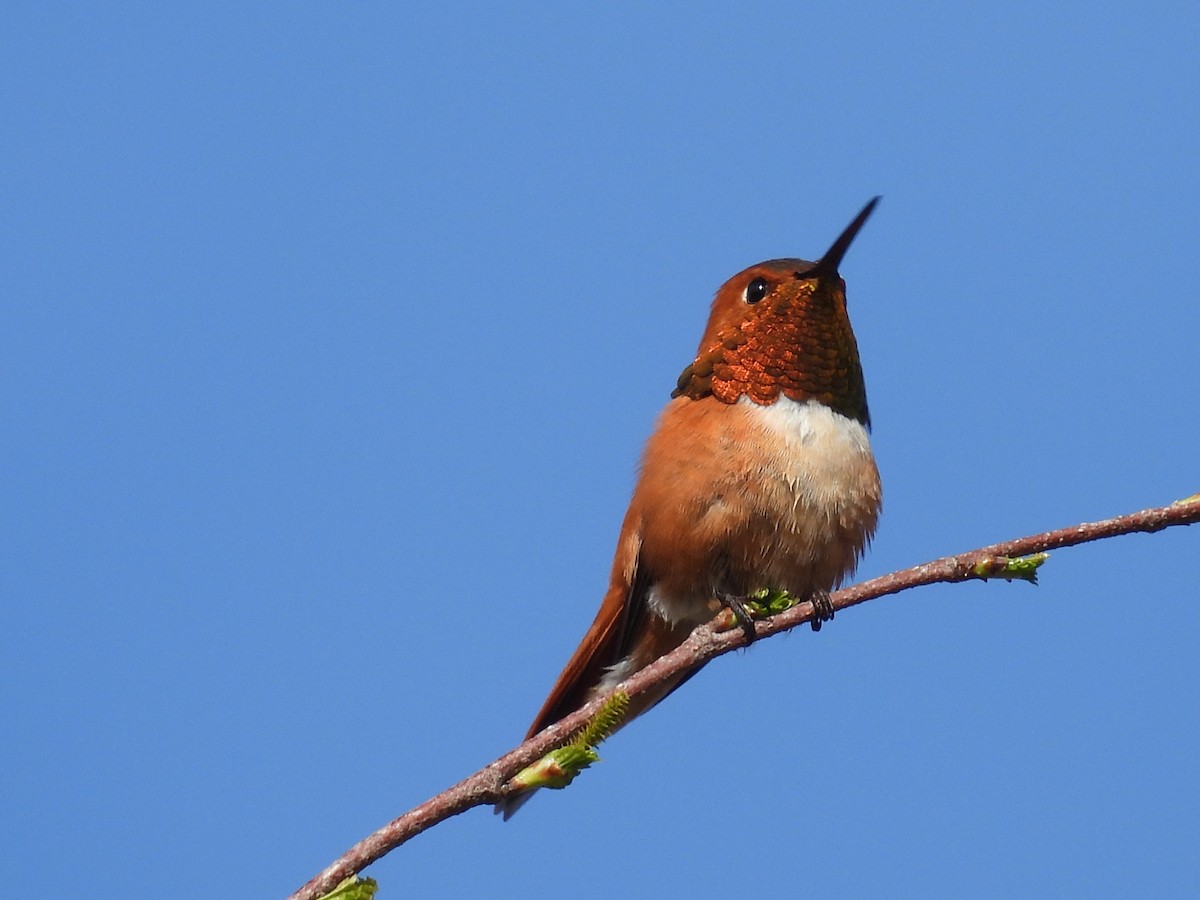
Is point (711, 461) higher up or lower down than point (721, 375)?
lower down

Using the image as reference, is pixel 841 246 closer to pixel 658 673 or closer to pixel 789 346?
pixel 789 346

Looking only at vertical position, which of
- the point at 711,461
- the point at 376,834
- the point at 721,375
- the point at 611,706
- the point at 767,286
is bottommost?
the point at 376,834

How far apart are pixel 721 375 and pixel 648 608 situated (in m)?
0.61

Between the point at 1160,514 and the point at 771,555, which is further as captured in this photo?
the point at 771,555

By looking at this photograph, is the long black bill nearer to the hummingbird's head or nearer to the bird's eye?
the hummingbird's head

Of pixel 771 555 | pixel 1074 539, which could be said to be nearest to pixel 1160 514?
pixel 1074 539

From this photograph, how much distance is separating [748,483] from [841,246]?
64cm

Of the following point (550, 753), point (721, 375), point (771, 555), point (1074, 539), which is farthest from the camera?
point (721, 375)

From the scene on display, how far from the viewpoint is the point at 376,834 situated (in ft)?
4.78

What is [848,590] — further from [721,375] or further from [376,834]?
[721,375]

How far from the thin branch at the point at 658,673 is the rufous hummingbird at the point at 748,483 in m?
0.92

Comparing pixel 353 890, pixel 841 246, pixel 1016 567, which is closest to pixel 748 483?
pixel 841 246

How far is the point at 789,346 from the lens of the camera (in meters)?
3.23

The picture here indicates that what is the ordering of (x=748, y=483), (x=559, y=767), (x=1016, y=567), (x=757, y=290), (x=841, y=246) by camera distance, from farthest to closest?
1. (x=757, y=290)
2. (x=841, y=246)
3. (x=748, y=483)
4. (x=1016, y=567)
5. (x=559, y=767)
